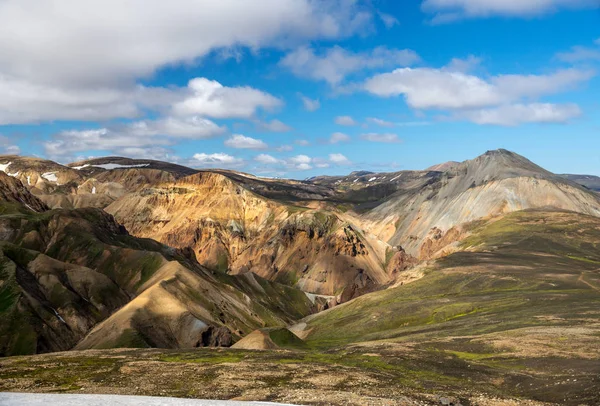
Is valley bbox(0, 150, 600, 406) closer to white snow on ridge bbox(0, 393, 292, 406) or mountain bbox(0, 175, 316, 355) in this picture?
mountain bbox(0, 175, 316, 355)

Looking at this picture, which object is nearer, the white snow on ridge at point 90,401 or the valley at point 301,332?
the white snow on ridge at point 90,401

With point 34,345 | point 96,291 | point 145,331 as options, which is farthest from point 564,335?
point 96,291

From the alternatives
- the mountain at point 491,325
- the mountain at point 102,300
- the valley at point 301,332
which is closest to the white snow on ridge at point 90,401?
the valley at point 301,332

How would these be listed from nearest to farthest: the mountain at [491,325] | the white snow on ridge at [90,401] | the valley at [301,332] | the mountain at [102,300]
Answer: the white snow on ridge at [90,401] → the valley at [301,332] → the mountain at [491,325] → the mountain at [102,300]

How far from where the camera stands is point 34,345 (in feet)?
414

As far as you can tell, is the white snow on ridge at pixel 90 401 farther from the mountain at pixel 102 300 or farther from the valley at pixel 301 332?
the mountain at pixel 102 300

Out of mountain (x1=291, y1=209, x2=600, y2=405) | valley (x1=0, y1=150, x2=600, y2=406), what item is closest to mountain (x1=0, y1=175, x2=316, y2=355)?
valley (x1=0, y1=150, x2=600, y2=406)

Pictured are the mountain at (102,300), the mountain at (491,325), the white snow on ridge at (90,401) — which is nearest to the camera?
the white snow on ridge at (90,401)

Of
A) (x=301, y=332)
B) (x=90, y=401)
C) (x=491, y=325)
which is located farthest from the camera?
(x=301, y=332)

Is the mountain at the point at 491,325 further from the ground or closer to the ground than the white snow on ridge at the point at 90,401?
closer to the ground

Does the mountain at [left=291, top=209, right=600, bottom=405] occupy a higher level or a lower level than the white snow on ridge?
lower

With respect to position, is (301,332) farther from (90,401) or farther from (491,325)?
(90,401)

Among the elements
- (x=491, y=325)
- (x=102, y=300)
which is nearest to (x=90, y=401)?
(x=491, y=325)

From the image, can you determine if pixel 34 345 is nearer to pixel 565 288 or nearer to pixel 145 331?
pixel 145 331
